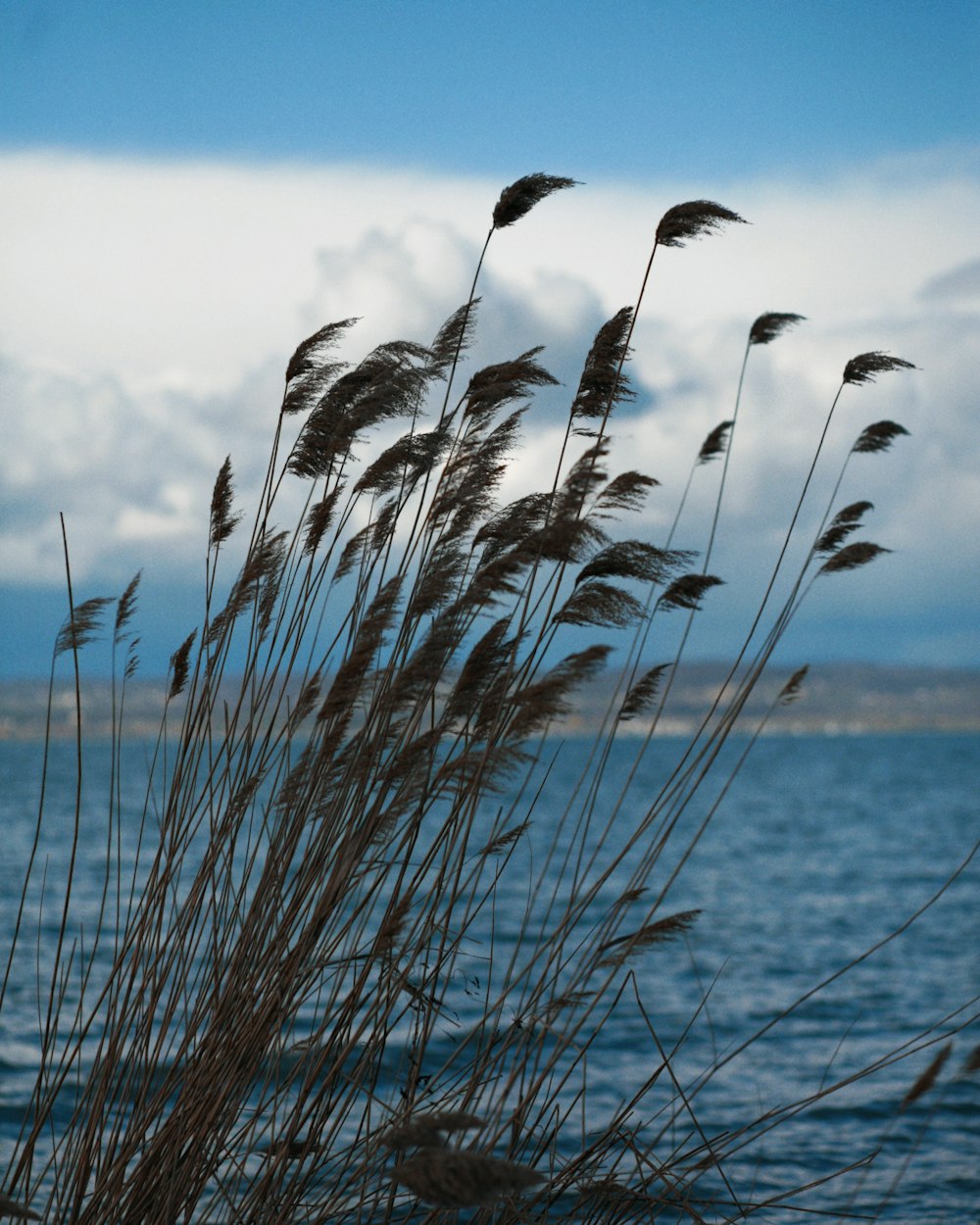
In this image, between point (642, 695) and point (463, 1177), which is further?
point (642, 695)

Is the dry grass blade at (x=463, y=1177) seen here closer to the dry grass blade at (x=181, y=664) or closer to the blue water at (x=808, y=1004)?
the blue water at (x=808, y=1004)

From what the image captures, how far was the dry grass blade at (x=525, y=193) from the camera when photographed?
3137 millimetres

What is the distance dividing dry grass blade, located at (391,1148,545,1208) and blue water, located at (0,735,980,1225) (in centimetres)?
71

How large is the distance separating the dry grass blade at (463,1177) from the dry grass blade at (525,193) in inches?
88.9

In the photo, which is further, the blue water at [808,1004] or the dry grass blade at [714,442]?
the blue water at [808,1004]

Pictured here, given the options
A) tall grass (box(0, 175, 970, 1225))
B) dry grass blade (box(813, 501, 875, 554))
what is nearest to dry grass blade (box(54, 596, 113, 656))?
tall grass (box(0, 175, 970, 1225))

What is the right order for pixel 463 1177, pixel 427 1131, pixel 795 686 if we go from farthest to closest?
pixel 795 686
pixel 427 1131
pixel 463 1177

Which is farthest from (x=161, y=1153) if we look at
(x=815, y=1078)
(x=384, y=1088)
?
(x=815, y=1078)

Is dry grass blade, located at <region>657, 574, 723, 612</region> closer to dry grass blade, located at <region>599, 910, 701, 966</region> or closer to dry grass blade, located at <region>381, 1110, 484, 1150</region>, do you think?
dry grass blade, located at <region>599, 910, 701, 966</region>

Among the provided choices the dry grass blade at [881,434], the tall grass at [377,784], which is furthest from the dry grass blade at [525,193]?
the dry grass blade at [881,434]

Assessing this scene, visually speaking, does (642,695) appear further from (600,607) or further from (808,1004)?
(808,1004)

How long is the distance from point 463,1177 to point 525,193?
233 cm

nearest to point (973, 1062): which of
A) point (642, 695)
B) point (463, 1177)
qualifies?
point (463, 1177)

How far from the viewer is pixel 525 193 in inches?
124
